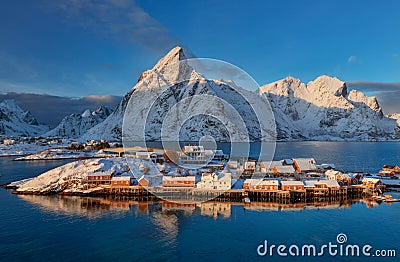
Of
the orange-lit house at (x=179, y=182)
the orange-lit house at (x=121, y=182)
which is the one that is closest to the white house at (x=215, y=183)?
the orange-lit house at (x=179, y=182)

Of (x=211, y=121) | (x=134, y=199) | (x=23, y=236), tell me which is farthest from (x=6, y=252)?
(x=211, y=121)

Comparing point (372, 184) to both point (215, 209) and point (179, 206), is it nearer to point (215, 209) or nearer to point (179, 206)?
point (215, 209)

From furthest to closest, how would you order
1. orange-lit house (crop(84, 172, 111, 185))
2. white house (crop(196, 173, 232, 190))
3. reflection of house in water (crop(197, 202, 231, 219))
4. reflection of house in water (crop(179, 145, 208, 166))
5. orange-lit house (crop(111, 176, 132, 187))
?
reflection of house in water (crop(179, 145, 208, 166)) → orange-lit house (crop(84, 172, 111, 185)) → orange-lit house (crop(111, 176, 132, 187)) → white house (crop(196, 173, 232, 190)) → reflection of house in water (crop(197, 202, 231, 219))

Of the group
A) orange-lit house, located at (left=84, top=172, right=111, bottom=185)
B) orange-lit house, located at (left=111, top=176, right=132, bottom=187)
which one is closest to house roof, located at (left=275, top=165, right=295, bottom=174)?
orange-lit house, located at (left=111, top=176, right=132, bottom=187)

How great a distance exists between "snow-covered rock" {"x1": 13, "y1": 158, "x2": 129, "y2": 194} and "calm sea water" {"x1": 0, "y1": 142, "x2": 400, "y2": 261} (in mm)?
5062

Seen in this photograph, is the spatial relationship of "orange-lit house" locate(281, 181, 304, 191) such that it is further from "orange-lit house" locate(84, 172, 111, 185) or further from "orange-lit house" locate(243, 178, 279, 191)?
"orange-lit house" locate(84, 172, 111, 185)

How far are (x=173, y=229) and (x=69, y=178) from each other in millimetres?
26081

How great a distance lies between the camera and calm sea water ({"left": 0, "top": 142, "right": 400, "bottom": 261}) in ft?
84.1

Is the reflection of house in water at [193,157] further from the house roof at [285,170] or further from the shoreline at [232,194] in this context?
the shoreline at [232,194]

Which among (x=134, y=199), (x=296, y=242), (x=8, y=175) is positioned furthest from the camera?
(x=8, y=175)

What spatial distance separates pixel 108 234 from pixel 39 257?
20.5ft

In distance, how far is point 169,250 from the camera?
25891 millimetres

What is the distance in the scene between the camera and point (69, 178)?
4922 centimetres

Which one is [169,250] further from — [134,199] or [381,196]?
[381,196]
